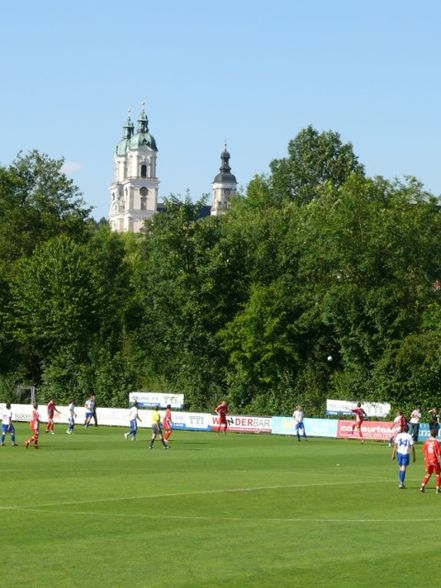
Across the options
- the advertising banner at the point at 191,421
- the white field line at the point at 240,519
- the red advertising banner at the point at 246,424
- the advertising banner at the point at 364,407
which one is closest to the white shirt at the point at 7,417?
the red advertising banner at the point at 246,424

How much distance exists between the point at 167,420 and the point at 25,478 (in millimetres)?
20530

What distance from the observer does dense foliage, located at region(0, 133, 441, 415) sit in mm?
75688

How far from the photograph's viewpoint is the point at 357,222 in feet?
260

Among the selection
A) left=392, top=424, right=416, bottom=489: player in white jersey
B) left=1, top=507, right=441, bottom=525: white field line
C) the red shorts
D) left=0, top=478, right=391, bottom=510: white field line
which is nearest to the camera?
left=1, top=507, right=441, bottom=525: white field line

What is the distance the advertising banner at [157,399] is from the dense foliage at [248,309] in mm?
1009

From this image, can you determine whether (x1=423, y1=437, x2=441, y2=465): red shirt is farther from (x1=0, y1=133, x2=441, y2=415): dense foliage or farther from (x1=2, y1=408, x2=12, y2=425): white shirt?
(x1=0, y1=133, x2=441, y2=415): dense foliage

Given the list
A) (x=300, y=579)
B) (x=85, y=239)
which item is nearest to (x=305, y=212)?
(x=85, y=239)

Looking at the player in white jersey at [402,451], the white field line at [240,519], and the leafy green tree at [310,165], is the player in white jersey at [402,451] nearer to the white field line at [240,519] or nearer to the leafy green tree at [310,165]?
the white field line at [240,519]

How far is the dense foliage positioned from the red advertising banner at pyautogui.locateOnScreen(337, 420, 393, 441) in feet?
20.8

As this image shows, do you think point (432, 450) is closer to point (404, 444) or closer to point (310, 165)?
point (404, 444)

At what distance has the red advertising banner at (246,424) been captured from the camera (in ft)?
Result: 228

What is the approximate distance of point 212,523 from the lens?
25.0m

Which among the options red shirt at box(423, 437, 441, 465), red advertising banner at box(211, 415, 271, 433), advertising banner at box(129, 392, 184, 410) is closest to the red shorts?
red shirt at box(423, 437, 441, 465)

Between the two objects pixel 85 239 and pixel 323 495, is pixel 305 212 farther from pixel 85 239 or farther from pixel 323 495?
pixel 323 495
